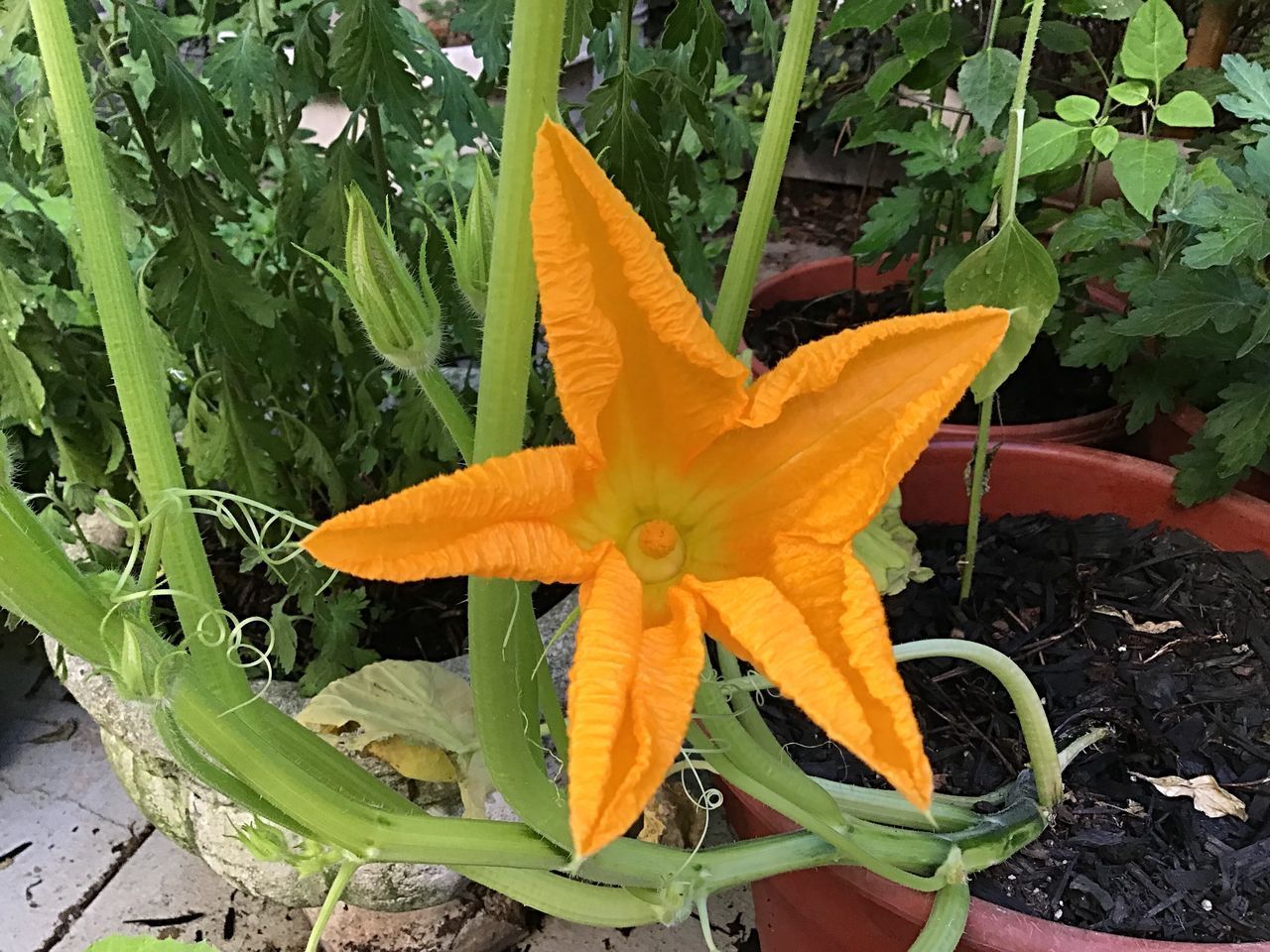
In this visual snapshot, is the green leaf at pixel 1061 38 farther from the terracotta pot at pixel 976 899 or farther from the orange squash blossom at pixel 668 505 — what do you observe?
the orange squash blossom at pixel 668 505

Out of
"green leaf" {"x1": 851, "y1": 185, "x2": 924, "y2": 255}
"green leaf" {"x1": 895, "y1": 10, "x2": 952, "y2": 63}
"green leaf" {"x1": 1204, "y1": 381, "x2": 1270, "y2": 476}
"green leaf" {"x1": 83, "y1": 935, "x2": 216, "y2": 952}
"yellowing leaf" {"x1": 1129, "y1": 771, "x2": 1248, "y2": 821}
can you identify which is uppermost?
"green leaf" {"x1": 895, "y1": 10, "x2": 952, "y2": 63}

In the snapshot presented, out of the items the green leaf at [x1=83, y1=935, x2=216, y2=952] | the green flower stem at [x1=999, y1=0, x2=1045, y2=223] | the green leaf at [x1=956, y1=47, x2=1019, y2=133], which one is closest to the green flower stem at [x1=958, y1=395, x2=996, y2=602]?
the green flower stem at [x1=999, y1=0, x2=1045, y2=223]

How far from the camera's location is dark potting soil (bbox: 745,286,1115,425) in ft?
3.95

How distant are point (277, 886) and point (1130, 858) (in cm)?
69

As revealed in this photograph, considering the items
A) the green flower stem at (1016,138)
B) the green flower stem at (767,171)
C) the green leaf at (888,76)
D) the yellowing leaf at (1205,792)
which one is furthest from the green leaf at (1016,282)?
the green leaf at (888,76)

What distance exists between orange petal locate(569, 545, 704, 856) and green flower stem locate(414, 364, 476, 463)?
0.16 metres

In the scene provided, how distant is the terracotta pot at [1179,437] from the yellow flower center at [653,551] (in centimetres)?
68

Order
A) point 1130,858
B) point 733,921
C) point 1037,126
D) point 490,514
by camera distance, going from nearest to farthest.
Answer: point 490,514 < point 1130,858 < point 1037,126 < point 733,921

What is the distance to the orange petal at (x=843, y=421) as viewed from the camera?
386mm

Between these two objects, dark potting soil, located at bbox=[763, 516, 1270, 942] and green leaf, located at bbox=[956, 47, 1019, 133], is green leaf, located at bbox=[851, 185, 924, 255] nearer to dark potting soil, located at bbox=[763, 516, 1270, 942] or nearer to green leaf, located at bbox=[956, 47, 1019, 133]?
green leaf, located at bbox=[956, 47, 1019, 133]

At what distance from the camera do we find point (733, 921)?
1.01 m

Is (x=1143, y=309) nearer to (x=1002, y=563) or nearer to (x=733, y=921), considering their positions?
(x=1002, y=563)

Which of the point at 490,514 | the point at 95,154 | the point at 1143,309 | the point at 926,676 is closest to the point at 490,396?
the point at 490,514

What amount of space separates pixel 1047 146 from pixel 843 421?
1.70ft
